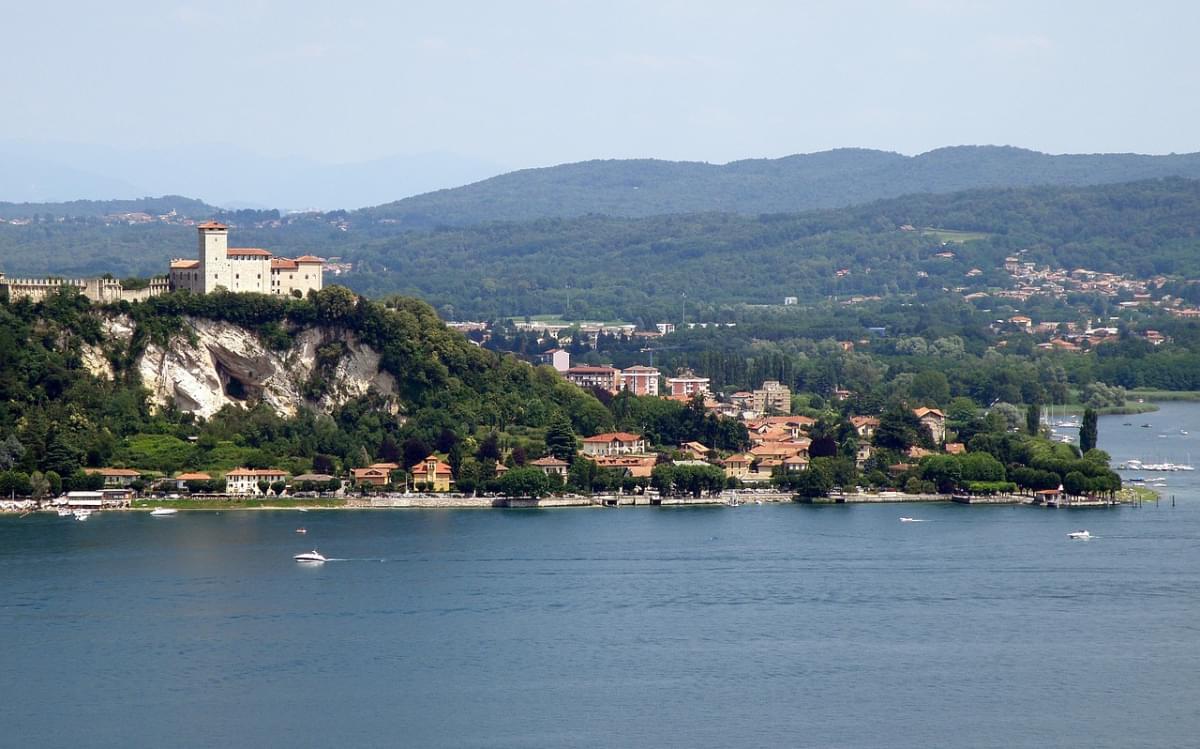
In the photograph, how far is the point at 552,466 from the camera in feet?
128

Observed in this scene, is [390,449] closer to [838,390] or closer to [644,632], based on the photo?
[644,632]

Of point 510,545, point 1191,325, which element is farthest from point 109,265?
point 510,545

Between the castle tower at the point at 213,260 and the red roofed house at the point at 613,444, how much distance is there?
293 inches

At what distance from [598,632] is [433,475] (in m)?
13.3

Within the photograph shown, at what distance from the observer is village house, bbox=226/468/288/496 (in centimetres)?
3688

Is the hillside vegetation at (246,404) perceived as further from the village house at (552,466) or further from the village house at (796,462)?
the village house at (796,462)

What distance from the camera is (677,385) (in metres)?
56.3

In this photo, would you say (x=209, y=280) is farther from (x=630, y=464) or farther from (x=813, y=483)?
(x=813, y=483)

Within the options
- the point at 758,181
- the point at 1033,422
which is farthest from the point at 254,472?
the point at 758,181

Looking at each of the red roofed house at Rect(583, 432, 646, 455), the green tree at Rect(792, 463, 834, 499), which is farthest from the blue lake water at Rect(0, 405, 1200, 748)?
the red roofed house at Rect(583, 432, 646, 455)

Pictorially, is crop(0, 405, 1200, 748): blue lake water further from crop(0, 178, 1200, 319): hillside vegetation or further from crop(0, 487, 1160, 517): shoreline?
crop(0, 178, 1200, 319): hillside vegetation

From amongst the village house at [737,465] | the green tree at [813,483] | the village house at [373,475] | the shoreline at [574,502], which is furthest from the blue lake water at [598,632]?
the village house at [737,465]

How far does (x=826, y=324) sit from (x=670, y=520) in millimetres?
48001

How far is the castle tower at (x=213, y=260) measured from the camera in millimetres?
41406
